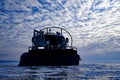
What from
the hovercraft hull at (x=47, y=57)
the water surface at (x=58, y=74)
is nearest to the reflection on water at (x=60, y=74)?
the water surface at (x=58, y=74)

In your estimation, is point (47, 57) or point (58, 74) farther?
point (47, 57)

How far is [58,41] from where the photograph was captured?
197 feet

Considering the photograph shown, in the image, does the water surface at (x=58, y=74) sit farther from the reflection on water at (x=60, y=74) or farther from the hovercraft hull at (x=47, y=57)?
the hovercraft hull at (x=47, y=57)

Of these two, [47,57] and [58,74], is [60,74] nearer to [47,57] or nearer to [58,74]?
[58,74]

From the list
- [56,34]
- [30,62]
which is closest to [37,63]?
[30,62]

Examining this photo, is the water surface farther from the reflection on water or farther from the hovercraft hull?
the hovercraft hull

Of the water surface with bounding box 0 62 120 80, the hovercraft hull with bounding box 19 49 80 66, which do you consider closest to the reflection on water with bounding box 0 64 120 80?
the water surface with bounding box 0 62 120 80

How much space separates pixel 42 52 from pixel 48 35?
30.2ft

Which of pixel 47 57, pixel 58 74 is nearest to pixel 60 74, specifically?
pixel 58 74

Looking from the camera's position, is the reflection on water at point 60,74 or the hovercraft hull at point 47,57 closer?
the reflection on water at point 60,74

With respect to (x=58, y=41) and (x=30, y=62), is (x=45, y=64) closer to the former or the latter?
(x=30, y=62)

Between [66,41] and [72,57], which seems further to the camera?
[66,41]

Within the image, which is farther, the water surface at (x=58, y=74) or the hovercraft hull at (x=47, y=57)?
the hovercraft hull at (x=47, y=57)

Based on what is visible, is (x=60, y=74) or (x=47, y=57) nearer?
(x=60, y=74)
